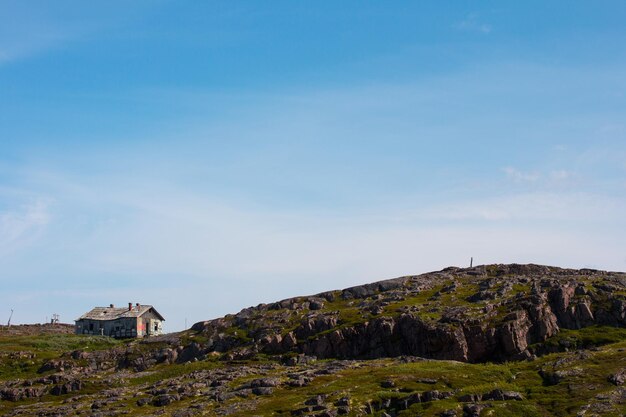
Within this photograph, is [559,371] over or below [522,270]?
below

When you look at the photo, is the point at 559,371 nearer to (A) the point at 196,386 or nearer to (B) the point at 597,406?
(B) the point at 597,406

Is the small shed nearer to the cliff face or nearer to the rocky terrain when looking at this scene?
the rocky terrain

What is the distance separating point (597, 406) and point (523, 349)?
33.3m

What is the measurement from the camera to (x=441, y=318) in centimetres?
12800

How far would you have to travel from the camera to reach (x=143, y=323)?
19700 centimetres

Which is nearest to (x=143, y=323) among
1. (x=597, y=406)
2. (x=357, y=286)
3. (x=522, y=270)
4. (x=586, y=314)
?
(x=357, y=286)

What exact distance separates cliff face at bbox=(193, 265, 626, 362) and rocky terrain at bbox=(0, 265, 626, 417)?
25 cm

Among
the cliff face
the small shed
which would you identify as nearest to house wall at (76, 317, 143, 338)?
the small shed

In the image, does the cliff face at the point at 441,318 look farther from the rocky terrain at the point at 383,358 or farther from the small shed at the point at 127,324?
the small shed at the point at 127,324

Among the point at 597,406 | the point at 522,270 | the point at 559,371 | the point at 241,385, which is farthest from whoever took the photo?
the point at 522,270

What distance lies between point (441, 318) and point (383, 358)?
1273cm

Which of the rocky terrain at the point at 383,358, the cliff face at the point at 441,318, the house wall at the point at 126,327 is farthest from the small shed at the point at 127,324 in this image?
the cliff face at the point at 441,318

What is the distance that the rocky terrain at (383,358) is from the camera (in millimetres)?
95375

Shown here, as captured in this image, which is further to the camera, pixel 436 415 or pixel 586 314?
pixel 586 314
